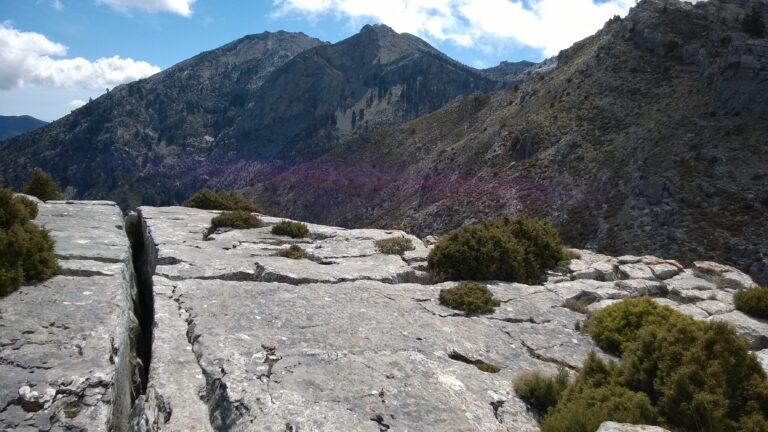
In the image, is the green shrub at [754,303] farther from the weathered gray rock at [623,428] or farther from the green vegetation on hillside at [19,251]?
the green vegetation on hillside at [19,251]

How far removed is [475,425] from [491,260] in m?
6.68

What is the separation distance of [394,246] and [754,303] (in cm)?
854

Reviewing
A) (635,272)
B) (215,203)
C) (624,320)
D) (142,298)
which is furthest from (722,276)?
(215,203)

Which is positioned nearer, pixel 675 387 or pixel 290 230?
pixel 675 387

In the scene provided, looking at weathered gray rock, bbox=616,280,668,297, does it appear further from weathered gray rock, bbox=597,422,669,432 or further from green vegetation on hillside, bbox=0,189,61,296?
green vegetation on hillside, bbox=0,189,61,296

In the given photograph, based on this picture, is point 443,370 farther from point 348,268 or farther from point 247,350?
point 348,268

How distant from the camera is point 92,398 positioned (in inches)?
202

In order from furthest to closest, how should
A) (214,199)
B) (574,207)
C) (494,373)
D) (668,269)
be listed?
(574,207) → (214,199) → (668,269) → (494,373)

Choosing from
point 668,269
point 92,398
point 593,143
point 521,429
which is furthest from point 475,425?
point 593,143

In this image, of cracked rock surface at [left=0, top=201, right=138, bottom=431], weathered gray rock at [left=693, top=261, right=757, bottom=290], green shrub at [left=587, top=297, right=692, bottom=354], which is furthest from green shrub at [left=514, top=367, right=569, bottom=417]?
weathered gray rock at [left=693, top=261, right=757, bottom=290]

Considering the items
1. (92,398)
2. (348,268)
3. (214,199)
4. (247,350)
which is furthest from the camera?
(214,199)

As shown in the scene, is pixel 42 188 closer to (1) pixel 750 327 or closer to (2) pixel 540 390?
(2) pixel 540 390

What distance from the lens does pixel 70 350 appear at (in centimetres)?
A: 581

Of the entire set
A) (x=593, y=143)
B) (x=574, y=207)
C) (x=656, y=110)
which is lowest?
(x=574, y=207)
